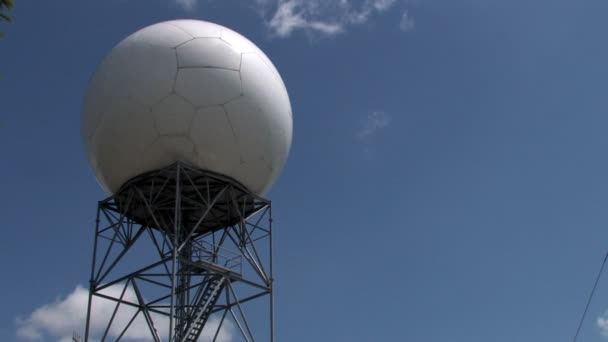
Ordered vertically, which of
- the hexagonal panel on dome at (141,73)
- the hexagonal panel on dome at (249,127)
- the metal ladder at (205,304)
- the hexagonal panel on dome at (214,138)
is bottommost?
the metal ladder at (205,304)

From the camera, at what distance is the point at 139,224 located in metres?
21.1

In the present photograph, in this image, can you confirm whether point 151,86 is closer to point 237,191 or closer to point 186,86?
point 186,86

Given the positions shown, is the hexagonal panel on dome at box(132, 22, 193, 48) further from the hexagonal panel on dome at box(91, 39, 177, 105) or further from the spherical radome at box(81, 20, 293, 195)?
the hexagonal panel on dome at box(91, 39, 177, 105)

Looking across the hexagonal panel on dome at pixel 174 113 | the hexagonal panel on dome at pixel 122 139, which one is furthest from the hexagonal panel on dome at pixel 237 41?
the hexagonal panel on dome at pixel 122 139

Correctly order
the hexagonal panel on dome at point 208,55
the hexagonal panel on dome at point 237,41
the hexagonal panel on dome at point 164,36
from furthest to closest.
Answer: the hexagonal panel on dome at point 237,41 → the hexagonal panel on dome at point 164,36 → the hexagonal panel on dome at point 208,55

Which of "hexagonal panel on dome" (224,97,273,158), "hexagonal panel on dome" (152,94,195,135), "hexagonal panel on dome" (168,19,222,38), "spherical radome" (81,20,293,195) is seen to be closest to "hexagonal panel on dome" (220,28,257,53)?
"spherical radome" (81,20,293,195)

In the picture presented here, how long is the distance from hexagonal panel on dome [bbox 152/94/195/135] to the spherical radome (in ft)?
0.08

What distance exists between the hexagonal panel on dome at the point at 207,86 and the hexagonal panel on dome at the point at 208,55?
7.3 inches

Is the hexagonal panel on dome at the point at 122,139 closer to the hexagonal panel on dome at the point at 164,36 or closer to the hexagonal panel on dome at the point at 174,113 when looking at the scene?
the hexagonal panel on dome at the point at 174,113

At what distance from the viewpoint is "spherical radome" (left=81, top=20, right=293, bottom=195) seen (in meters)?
18.8

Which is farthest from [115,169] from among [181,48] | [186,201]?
[181,48]

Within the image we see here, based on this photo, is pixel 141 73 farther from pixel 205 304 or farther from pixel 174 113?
pixel 205 304

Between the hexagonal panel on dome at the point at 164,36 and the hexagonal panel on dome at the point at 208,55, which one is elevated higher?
the hexagonal panel on dome at the point at 164,36

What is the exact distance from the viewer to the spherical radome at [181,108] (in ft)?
61.7
